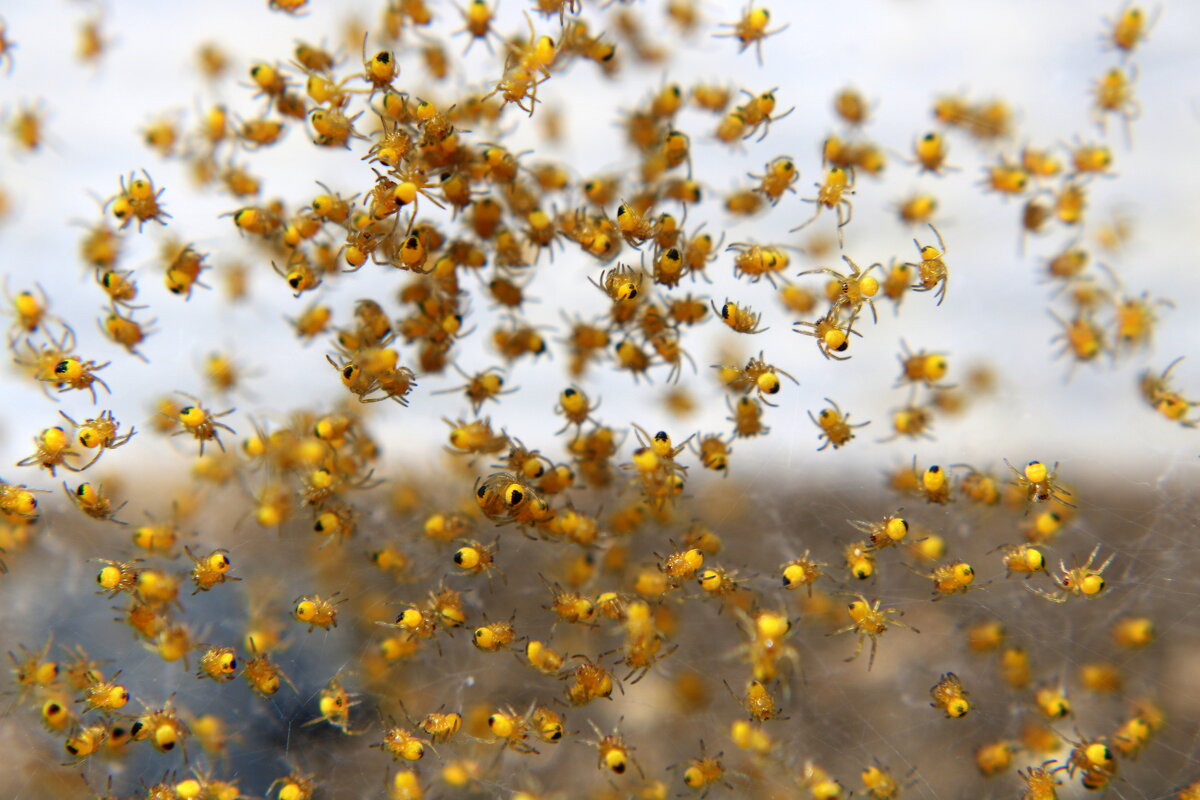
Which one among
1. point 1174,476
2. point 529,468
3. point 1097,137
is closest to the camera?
point 529,468

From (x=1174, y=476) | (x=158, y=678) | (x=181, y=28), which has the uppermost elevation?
(x=181, y=28)

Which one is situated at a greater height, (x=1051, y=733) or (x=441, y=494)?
(x=441, y=494)

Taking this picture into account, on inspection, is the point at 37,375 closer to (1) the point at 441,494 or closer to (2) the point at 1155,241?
(1) the point at 441,494

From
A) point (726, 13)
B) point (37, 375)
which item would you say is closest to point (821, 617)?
point (726, 13)

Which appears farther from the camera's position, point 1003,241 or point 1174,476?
point 1003,241

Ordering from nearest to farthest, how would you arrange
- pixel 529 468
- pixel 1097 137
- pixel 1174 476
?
pixel 529 468, pixel 1174 476, pixel 1097 137

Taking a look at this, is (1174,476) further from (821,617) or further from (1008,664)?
(821,617)
